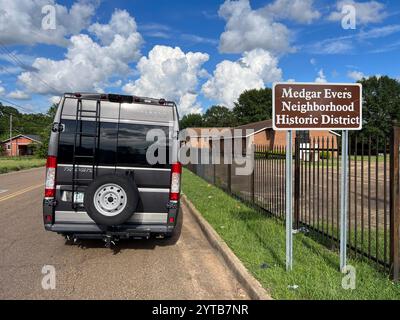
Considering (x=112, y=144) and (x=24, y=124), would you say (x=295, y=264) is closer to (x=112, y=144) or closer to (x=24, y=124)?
(x=112, y=144)

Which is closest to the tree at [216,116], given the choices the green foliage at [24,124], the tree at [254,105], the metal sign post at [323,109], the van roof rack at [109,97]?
the tree at [254,105]

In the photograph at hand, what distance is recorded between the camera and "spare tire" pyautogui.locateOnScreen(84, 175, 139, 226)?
19.9 feet

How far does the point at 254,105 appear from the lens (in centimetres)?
9681

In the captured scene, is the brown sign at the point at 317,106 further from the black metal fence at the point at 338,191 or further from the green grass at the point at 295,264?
the green grass at the point at 295,264

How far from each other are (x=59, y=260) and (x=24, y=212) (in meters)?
5.32

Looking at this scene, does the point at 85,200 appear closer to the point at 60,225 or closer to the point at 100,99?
the point at 60,225

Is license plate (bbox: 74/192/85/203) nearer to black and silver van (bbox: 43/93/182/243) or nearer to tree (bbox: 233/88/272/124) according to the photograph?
black and silver van (bbox: 43/93/182/243)

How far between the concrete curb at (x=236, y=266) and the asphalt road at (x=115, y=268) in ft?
0.32

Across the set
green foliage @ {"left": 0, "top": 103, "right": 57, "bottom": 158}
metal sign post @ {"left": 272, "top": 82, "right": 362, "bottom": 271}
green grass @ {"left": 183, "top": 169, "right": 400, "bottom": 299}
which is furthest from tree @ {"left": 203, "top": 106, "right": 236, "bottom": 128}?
metal sign post @ {"left": 272, "top": 82, "right": 362, "bottom": 271}

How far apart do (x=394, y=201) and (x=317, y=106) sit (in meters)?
1.49

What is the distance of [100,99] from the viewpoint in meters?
6.52

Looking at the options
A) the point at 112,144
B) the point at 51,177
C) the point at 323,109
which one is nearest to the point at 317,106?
the point at 323,109

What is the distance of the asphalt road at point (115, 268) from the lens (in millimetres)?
4926

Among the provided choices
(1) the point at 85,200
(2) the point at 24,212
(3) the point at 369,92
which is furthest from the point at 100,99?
(3) the point at 369,92
